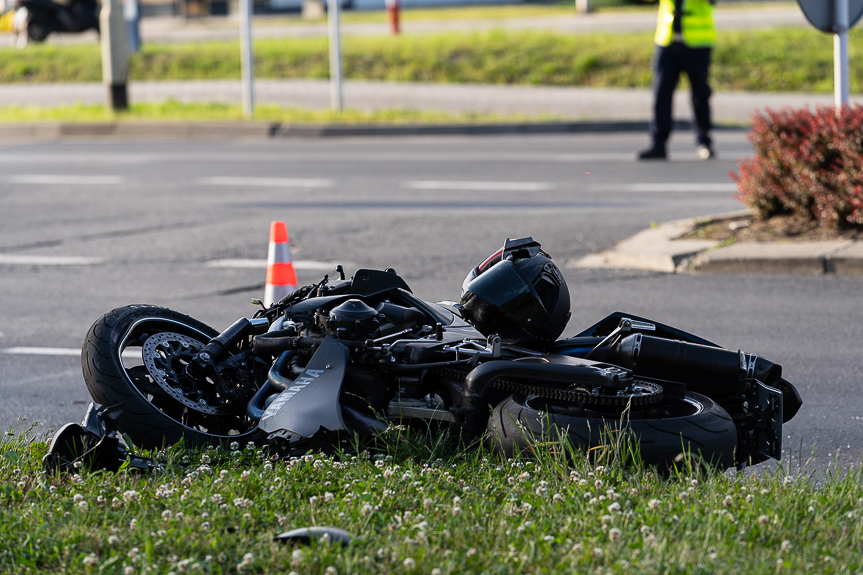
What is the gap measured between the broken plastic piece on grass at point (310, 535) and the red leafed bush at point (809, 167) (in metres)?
6.53

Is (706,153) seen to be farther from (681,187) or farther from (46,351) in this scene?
(46,351)

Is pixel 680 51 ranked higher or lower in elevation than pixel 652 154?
higher

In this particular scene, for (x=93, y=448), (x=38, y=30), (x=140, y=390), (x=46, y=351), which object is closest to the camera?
(x=93, y=448)

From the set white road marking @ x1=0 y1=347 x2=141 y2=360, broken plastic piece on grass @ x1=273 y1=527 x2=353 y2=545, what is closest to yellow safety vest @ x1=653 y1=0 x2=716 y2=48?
white road marking @ x1=0 y1=347 x2=141 y2=360

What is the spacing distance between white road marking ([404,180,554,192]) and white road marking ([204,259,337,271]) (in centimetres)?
395

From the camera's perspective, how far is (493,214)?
36.2 feet

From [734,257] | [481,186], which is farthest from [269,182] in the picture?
[734,257]

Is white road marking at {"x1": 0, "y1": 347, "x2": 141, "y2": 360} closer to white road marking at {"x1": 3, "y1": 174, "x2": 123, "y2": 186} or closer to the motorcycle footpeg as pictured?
the motorcycle footpeg

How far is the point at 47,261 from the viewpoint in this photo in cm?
948

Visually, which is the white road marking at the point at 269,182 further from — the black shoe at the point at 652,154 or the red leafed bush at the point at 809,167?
the red leafed bush at the point at 809,167

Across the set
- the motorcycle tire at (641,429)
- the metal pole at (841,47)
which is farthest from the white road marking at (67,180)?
the motorcycle tire at (641,429)

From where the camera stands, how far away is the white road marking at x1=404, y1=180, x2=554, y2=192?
12680 mm

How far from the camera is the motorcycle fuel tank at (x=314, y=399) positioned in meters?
4.04

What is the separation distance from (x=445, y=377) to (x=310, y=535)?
39.9 inches
